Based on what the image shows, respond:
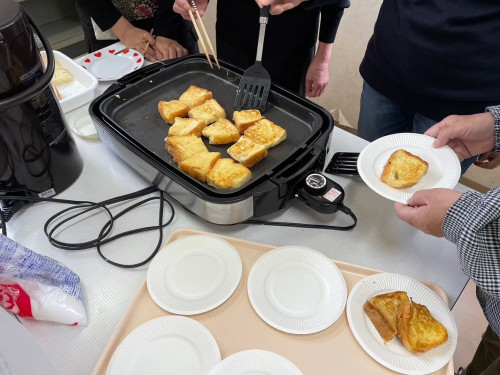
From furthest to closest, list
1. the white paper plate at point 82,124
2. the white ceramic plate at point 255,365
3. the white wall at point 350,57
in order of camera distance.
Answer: the white wall at point 350,57 → the white paper plate at point 82,124 → the white ceramic plate at point 255,365

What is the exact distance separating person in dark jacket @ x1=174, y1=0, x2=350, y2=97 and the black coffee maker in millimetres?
839

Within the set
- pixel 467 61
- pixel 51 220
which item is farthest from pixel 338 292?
pixel 467 61

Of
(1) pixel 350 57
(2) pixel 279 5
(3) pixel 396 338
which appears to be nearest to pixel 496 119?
(3) pixel 396 338

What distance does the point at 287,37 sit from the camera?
169 cm

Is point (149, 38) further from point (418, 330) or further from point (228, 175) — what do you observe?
point (418, 330)

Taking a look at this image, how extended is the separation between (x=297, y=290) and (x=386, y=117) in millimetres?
1038

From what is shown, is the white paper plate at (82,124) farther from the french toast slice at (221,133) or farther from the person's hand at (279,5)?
the person's hand at (279,5)

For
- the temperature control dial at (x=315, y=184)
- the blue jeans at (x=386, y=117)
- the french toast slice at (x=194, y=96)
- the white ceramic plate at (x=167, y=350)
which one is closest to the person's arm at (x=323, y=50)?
the blue jeans at (x=386, y=117)

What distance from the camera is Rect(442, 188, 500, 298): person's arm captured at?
75 centimetres

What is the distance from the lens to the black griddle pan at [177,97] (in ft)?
3.51

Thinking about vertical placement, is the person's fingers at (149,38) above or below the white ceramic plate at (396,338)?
above

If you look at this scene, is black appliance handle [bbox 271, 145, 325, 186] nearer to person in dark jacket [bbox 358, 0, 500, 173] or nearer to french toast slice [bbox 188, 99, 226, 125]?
french toast slice [bbox 188, 99, 226, 125]

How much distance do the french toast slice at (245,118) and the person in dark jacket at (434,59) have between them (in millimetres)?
611

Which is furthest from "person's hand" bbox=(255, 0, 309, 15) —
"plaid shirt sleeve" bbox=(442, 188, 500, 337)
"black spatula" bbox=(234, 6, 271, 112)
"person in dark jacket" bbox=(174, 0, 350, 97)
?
"plaid shirt sleeve" bbox=(442, 188, 500, 337)
